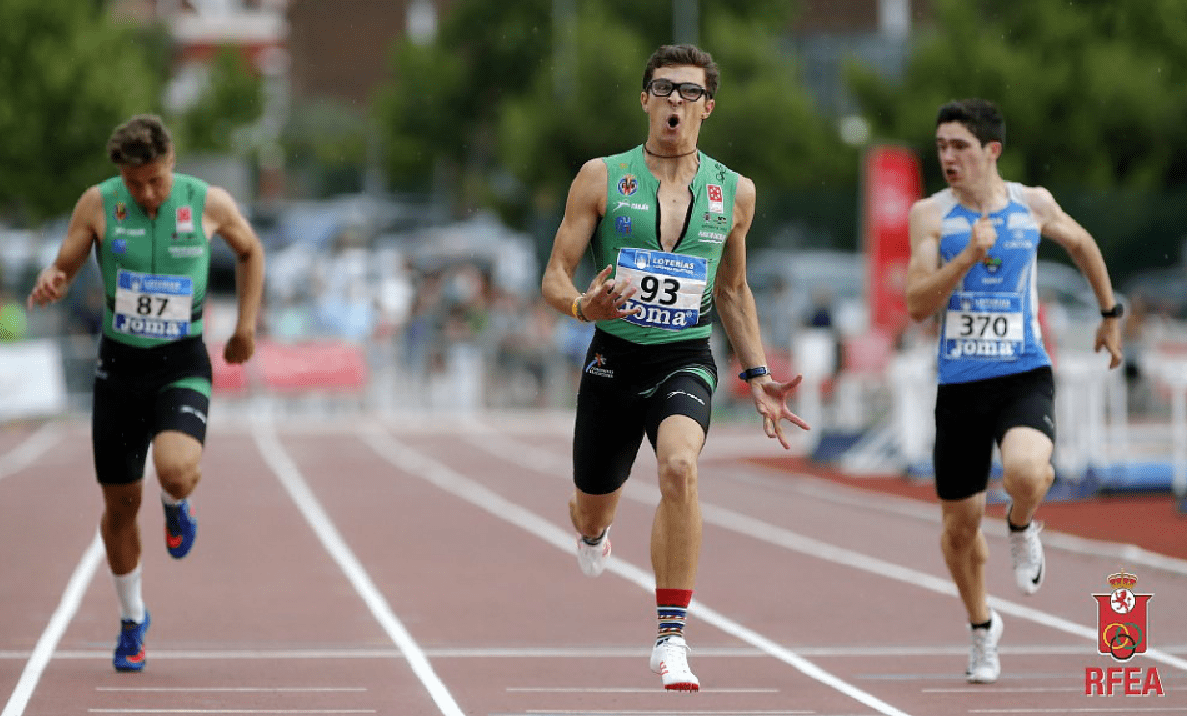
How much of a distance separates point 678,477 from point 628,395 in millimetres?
549

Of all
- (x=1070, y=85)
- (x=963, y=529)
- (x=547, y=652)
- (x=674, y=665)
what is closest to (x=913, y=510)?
(x=547, y=652)

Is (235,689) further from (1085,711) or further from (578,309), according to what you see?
(1085,711)

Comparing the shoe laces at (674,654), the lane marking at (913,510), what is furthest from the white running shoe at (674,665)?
the lane marking at (913,510)

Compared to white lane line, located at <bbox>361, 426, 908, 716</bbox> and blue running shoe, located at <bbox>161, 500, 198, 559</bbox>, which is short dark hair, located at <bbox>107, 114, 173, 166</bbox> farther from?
white lane line, located at <bbox>361, 426, 908, 716</bbox>

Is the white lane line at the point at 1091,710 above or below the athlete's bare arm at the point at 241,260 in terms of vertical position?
below

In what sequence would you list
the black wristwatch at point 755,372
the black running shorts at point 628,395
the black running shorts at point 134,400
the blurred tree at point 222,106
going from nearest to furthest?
the black running shorts at point 628,395, the black wristwatch at point 755,372, the black running shorts at point 134,400, the blurred tree at point 222,106

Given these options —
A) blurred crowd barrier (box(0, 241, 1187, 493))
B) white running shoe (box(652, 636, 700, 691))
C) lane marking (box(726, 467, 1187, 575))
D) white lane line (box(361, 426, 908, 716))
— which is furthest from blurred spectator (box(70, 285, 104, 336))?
white running shoe (box(652, 636, 700, 691))

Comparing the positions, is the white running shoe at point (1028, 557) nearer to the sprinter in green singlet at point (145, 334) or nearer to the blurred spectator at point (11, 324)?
the sprinter in green singlet at point (145, 334)

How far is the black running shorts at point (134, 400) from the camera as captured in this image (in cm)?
960

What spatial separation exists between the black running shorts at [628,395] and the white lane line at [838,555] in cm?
287

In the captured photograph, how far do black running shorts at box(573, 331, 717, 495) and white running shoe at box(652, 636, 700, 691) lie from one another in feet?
2.56

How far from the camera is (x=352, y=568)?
14344mm

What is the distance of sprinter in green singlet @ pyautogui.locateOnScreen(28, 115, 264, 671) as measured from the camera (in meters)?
9.52

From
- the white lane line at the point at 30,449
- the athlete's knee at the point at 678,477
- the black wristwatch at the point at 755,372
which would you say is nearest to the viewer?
the athlete's knee at the point at 678,477
